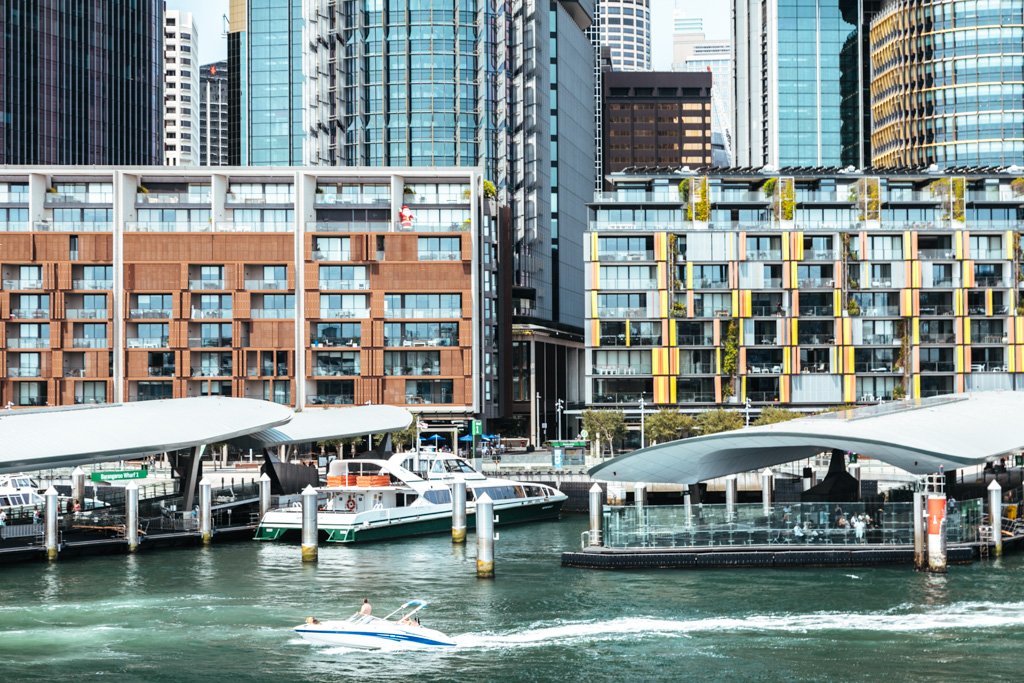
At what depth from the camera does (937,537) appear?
64.6 meters

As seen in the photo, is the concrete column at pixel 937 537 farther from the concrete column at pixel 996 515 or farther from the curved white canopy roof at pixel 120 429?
the curved white canopy roof at pixel 120 429

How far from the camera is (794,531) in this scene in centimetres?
6688

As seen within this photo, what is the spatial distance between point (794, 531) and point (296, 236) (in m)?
78.7

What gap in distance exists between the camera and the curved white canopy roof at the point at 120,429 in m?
69.9

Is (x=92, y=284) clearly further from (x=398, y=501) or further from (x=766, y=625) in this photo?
(x=766, y=625)

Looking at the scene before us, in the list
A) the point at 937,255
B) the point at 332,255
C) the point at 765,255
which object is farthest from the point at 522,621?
the point at 937,255

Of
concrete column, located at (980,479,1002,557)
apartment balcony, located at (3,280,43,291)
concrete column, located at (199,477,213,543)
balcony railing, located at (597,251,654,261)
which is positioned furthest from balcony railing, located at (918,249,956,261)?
apartment balcony, located at (3,280,43,291)

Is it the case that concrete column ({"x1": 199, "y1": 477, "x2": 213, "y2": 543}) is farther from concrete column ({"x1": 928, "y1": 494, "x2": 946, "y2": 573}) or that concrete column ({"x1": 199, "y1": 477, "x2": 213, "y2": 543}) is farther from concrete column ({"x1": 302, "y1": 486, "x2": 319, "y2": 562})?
concrete column ({"x1": 928, "y1": 494, "x2": 946, "y2": 573})

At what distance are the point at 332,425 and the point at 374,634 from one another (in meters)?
50.2

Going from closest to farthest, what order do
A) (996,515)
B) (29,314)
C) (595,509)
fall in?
(996,515), (595,509), (29,314)

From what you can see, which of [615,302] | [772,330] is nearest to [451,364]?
[615,302]

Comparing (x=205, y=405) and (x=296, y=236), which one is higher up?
(x=296, y=236)

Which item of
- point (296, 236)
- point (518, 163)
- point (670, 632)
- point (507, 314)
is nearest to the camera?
point (670, 632)

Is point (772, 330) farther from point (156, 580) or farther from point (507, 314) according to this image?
point (156, 580)
